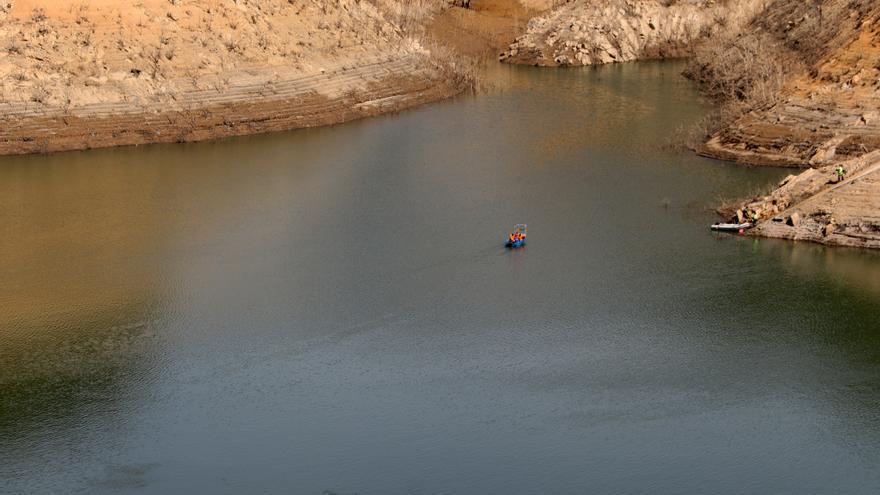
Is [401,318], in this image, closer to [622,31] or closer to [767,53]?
[767,53]

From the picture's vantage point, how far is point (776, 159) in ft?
163

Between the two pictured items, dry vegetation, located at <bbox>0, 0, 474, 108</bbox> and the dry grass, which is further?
the dry grass

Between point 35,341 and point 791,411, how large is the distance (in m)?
20.6

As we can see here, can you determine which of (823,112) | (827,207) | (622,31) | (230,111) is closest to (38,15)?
(230,111)

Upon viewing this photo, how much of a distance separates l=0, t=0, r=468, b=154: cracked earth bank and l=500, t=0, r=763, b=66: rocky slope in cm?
1390

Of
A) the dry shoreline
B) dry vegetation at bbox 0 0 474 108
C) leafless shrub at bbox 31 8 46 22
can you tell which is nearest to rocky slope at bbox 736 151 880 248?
the dry shoreline

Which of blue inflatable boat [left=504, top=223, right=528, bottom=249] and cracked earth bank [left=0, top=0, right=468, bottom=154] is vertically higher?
cracked earth bank [left=0, top=0, right=468, bottom=154]

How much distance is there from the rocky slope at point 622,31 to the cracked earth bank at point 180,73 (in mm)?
13903

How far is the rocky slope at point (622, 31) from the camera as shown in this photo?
255ft

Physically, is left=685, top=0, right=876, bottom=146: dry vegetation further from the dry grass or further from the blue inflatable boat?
the blue inflatable boat

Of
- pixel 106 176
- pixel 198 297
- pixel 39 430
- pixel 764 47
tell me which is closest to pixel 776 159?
pixel 764 47

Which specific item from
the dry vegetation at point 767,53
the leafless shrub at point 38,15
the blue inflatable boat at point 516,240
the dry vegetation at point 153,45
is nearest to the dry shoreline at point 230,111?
the dry vegetation at point 153,45

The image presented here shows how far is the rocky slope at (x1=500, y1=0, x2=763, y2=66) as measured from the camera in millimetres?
77750

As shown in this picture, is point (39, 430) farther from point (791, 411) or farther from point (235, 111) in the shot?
point (235, 111)
